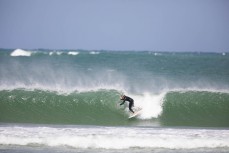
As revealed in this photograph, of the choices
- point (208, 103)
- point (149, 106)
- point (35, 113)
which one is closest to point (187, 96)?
point (208, 103)

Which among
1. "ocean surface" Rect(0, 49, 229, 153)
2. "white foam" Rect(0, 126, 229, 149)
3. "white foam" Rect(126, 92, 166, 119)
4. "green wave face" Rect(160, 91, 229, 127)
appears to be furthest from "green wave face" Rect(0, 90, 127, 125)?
"white foam" Rect(0, 126, 229, 149)

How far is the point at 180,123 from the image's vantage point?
1212cm

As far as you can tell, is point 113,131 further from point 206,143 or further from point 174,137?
point 206,143

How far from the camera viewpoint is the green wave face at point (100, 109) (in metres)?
12.2

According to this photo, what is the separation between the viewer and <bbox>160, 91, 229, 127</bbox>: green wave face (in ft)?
40.8

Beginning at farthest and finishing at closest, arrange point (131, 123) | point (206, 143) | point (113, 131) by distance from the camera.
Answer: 1. point (131, 123)
2. point (113, 131)
3. point (206, 143)

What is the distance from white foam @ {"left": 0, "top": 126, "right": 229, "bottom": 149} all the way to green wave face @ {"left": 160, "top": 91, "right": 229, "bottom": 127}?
9.31 feet

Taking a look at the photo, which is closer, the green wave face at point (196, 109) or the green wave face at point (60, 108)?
the green wave face at point (60, 108)

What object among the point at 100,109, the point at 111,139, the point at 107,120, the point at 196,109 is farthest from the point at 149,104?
the point at 111,139

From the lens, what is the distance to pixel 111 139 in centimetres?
880

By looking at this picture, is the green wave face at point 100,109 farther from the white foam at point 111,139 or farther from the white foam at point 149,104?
the white foam at point 111,139

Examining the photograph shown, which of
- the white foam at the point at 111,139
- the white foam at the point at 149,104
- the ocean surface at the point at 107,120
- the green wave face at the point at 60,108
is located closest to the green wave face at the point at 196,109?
the ocean surface at the point at 107,120

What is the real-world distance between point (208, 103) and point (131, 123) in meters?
4.46

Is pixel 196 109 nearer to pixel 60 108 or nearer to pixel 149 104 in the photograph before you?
pixel 149 104
